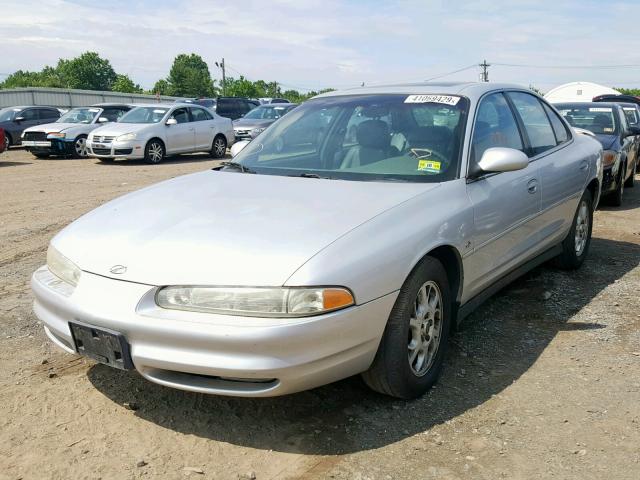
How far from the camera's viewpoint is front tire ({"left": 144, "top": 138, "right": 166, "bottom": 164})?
624 inches

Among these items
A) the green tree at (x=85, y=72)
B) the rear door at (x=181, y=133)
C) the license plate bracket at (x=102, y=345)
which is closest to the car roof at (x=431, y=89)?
the license plate bracket at (x=102, y=345)

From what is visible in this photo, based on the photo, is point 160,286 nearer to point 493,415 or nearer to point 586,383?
point 493,415

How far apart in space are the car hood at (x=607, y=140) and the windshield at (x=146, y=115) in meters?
10.8

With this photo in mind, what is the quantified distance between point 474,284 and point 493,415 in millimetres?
863

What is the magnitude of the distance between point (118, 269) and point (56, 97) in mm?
42119

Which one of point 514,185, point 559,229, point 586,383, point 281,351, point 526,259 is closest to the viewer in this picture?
point 281,351

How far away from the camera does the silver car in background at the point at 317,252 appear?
2.63 metres

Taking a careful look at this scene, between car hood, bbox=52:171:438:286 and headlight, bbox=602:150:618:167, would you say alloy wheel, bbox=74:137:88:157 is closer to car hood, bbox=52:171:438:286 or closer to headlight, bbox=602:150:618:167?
headlight, bbox=602:150:618:167

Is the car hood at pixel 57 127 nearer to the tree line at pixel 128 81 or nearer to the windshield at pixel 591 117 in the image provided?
the windshield at pixel 591 117

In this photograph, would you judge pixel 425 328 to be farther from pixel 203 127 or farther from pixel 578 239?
pixel 203 127

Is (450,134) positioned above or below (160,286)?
above

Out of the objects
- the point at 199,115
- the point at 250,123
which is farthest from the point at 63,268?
the point at 250,123

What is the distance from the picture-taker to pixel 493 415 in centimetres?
315

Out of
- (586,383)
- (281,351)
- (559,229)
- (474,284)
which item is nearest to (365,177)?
(474,284)
